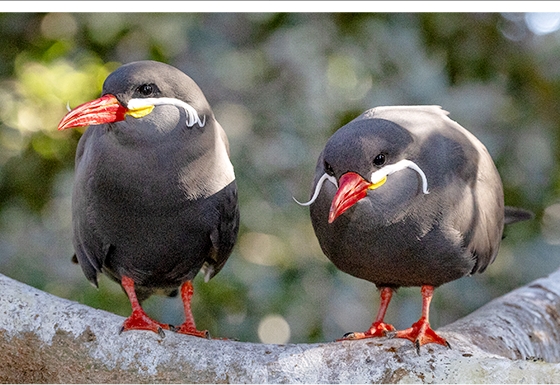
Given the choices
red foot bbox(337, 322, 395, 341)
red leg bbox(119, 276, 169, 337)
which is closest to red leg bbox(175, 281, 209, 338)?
red leg bbox(119, 276, 169, 337)

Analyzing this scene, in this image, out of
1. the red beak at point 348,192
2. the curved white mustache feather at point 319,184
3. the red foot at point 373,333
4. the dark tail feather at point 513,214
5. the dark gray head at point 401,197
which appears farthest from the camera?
the dark tail feather at point 513,214

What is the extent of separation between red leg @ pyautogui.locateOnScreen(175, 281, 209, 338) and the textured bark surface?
0.83 ft

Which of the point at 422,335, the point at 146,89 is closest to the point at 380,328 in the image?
the point at 422,335

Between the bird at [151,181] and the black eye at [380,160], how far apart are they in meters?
0.63

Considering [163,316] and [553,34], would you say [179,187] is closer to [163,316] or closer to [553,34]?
[163,316]

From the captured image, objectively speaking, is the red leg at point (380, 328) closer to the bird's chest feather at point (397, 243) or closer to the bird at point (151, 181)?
the bird's chest feather at point (397, 243)

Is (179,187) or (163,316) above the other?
(179,187)

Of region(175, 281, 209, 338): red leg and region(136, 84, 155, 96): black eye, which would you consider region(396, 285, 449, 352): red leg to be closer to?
region(175, 281, 209, 338): red leg

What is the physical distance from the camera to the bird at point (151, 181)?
2680 mm

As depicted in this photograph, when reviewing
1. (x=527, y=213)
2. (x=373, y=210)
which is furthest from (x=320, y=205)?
(x=527, y=213)

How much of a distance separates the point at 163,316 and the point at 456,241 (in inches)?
83.1

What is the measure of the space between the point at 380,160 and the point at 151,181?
33.1 inches

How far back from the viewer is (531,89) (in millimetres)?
4711

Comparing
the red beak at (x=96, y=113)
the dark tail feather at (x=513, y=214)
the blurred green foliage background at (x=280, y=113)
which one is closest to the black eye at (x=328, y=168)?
the red beak at (x=96, y=113)
